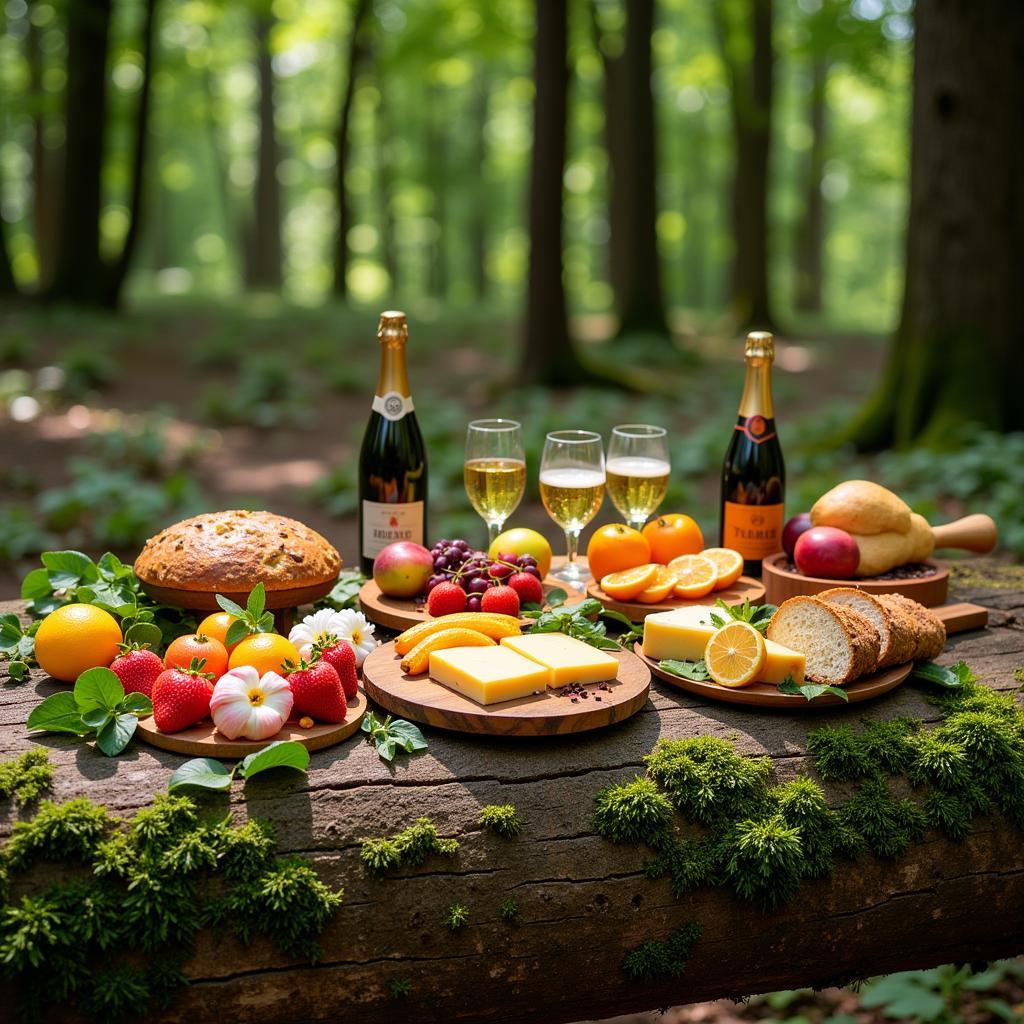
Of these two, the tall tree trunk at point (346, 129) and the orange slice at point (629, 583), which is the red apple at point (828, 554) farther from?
the tall tree trunk at point (346, 129)

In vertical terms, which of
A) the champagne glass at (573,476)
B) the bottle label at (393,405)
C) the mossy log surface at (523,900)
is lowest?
the mossy log surface at (523,900)

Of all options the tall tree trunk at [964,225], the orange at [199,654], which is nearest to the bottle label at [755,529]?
the orange at [199,654]

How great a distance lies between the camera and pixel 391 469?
3236 millimetres

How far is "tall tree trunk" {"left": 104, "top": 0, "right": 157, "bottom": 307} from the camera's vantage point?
14.2 m

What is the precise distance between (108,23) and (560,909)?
46.8ft

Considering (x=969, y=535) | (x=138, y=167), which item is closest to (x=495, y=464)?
(x=969, y=535)

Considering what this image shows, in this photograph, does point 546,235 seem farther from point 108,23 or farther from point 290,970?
point 290,970

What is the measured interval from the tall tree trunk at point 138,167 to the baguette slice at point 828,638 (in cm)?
1325

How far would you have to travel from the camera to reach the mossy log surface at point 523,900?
2.04 m

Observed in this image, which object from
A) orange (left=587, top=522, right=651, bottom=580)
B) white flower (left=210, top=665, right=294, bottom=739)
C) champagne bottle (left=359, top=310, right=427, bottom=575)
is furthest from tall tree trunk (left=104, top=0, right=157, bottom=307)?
white flower (left=210, top=665, right=294, bottom=739)

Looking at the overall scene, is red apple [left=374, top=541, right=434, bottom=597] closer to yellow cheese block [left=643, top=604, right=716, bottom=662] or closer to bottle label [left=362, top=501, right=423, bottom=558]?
bottle label [left=362, top=501, right=423, bottom=558]

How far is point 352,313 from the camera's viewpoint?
16.2 m

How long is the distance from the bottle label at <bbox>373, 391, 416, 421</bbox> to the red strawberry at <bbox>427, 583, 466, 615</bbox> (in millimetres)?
644

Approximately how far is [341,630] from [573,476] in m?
0.80
